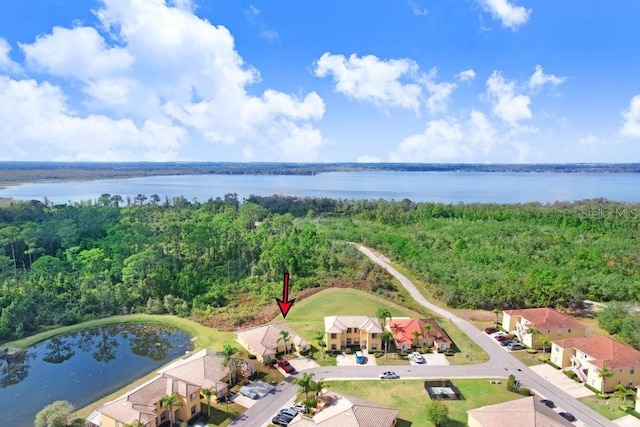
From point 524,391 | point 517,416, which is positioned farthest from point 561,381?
point 517,416

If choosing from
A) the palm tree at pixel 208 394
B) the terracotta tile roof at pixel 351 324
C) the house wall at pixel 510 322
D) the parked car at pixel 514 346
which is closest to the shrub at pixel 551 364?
the parked car at pixel 514 346

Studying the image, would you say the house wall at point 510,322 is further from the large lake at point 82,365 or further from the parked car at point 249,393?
the large lake at point 82,365

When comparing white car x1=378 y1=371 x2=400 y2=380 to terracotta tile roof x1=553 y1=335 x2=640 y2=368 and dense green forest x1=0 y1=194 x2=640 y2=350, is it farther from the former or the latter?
dense green forest x1=0 y1=194 x2=640 y2=350

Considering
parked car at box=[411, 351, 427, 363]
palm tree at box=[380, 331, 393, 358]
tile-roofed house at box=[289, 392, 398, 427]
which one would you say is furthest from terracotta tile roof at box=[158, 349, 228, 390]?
parked car at box=[411, 351, 427, 363]

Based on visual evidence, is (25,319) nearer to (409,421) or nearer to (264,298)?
(264,298)

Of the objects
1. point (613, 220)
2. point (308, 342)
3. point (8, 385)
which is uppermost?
point (613, 220)

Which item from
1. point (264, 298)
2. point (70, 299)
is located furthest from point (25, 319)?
point (264, 298)
